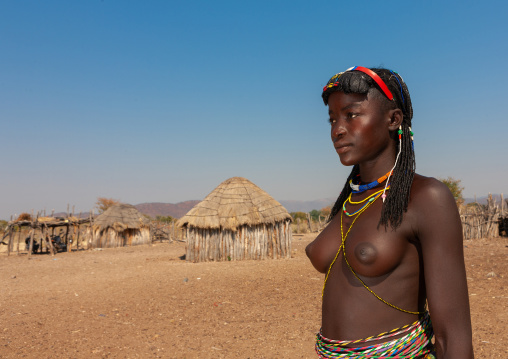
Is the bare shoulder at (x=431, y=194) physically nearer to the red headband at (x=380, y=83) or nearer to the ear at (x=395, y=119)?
the ear at (x=395, y=119)

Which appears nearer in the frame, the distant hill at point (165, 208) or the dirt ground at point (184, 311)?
the dirt ground at point (184, 311)

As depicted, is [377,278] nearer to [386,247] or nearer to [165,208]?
[386,247]

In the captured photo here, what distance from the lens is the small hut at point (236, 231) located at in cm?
1388

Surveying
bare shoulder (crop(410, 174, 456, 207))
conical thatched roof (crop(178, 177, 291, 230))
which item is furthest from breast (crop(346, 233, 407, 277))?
conical thatched roof (crop(178, 177, 291, 230))

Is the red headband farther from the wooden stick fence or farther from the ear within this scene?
the wooden stick fence

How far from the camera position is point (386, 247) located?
1482 millimetres

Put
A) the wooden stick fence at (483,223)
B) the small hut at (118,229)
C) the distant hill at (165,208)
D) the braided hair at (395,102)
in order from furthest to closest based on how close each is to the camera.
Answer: the distant hill at (165,208) < the small hut at (118,229) < the wooden stick fence at (483,223) < the braided hair at (395,102)

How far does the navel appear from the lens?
1.49 metres

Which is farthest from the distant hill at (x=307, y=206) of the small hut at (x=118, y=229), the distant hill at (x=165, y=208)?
the small hut at (x=118, y=229)

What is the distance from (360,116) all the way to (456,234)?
22.8 inches

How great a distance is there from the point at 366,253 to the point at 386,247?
0.25 feet

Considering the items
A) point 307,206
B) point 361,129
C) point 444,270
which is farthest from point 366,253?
point 307,206

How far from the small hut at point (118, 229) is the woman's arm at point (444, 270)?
22.0 meters

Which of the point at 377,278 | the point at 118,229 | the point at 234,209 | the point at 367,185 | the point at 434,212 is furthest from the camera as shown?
the point at 118,229
